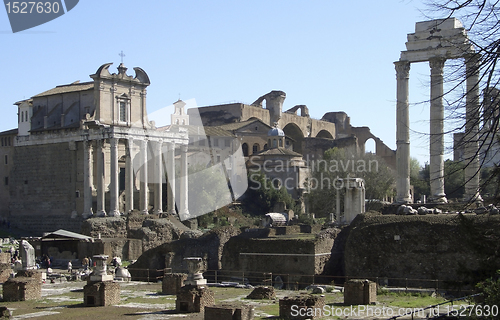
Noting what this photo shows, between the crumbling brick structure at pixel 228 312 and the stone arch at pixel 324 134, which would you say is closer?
the crumbling brick structure at pixel 228 312

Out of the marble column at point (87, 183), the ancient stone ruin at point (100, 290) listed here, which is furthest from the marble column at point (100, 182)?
the ancient stone ruin at point (100, 290)

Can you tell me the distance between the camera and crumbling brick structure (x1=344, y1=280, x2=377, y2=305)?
16.7 metres

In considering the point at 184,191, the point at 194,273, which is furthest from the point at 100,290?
the point at 184,191

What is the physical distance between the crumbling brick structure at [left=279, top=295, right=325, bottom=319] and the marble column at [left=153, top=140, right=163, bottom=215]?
27890 mm

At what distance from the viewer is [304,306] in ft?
49.0

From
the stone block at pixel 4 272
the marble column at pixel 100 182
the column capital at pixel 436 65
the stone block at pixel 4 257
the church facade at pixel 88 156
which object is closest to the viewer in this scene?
the stone block at pixel 4 272

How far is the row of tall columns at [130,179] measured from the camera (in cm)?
3972

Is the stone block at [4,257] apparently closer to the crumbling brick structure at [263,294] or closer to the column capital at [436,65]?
the crumbling brick structure at [263,294]

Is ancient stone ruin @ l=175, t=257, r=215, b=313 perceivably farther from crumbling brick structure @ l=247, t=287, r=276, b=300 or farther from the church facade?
the church facade


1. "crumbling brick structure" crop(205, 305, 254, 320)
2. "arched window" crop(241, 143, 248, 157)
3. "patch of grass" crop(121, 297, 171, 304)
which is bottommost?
"patch of grass" crop(121, 297, 171, 304)

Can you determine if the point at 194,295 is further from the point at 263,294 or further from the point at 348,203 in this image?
the point at 348,203

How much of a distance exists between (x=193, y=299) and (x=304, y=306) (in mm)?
2792

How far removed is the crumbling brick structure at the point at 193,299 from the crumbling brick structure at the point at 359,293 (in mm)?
3065
